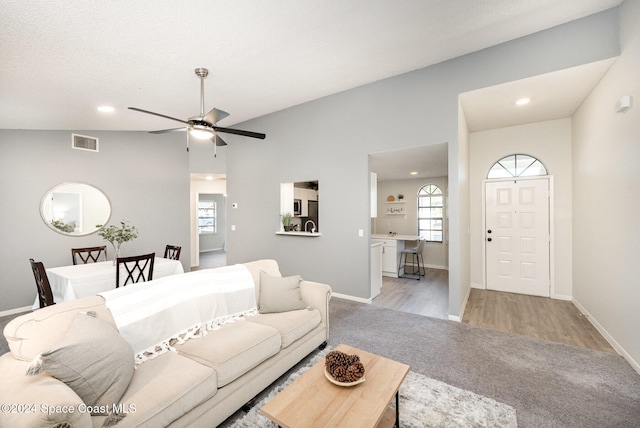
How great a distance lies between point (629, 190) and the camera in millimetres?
2482

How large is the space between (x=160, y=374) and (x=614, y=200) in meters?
4.30

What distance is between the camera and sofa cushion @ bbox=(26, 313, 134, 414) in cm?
123

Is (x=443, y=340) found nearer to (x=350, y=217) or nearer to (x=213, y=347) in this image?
(x=350, y=217)

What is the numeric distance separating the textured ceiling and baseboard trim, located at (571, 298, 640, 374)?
292 centimetres

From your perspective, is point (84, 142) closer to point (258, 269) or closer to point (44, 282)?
point (44, 282)

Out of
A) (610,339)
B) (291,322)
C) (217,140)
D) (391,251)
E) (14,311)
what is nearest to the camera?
(291,322)

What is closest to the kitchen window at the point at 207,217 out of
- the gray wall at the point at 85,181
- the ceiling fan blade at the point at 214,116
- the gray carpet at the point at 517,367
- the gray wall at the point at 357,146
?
the gray wall at the point at 85,181

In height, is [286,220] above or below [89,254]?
above

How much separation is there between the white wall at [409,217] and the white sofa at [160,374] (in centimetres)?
581

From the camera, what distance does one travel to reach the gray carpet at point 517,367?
191 cm

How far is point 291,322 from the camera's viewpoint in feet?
7.77

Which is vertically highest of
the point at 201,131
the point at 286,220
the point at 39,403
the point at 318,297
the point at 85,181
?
the point at 201,131

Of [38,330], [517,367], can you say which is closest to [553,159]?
[517,367]

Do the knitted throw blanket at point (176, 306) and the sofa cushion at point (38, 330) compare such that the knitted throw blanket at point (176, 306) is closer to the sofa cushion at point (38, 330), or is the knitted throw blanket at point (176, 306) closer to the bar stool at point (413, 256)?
the sofa cushion at point (38, 330)
